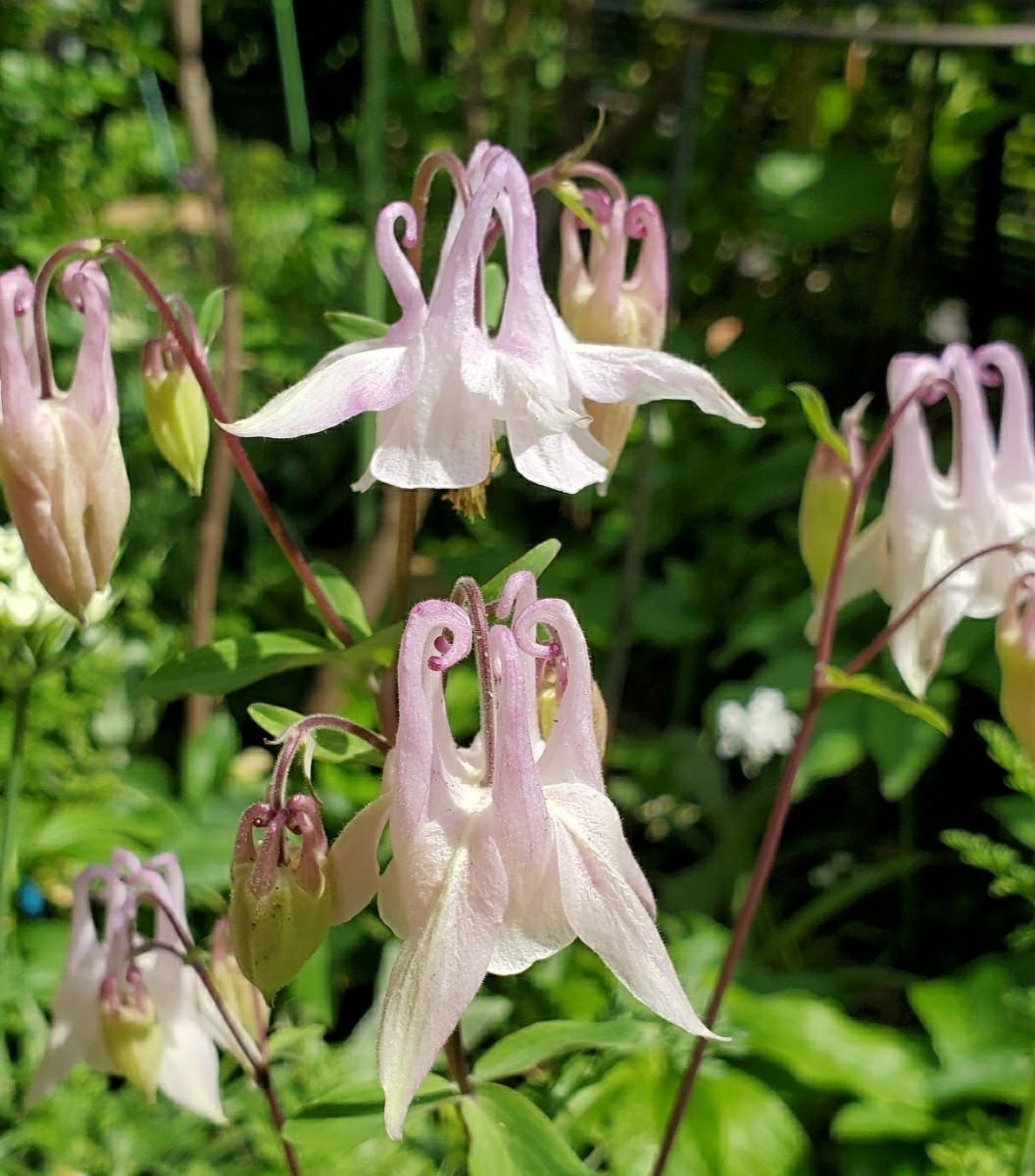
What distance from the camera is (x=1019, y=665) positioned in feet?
2.86

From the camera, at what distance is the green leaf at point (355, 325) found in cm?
82

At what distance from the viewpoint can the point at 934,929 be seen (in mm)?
2227

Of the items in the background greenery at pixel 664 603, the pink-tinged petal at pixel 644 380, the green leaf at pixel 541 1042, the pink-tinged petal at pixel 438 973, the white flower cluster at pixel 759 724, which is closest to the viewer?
the pink-tinged petal at pixel 438 973

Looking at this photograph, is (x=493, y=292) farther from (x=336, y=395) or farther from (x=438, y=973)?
(x=438, y=973)

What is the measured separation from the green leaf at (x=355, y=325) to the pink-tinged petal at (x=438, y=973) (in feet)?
1.17

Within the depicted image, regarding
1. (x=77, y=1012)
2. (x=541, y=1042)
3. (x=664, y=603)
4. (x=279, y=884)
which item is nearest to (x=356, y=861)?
(x=279, y=884)

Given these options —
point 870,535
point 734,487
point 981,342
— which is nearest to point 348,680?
point 734,487

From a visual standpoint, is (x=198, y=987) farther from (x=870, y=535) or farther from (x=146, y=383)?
(x=870, y=535)

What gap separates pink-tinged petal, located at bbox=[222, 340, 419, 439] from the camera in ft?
2.23

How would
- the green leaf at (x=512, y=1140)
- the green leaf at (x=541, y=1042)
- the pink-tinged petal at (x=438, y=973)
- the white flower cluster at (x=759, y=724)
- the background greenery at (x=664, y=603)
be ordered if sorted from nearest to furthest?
the pink-tinged petal at (x=438, y=973), the green leaf at (x=512, y=1140), the green leaf at (x=541, y=1042), the background greenery at (x=664, y=603), the white flower cluster at (x=759, y=724)

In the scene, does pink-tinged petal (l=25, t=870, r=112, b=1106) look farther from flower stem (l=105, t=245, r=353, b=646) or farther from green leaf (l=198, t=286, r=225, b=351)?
green leaf (l=198, t=286, r=225, b=351)

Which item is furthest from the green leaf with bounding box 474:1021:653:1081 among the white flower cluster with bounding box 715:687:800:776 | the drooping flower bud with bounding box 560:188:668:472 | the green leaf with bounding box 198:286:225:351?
the white flower cluster with bounding box 715:687:800:776

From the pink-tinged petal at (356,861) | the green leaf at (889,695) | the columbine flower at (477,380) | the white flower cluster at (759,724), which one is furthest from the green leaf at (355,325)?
the white flower cluster at (759,724)

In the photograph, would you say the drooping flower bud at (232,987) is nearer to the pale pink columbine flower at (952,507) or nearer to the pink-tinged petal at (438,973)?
the pink-tinged petal at (438,973)
